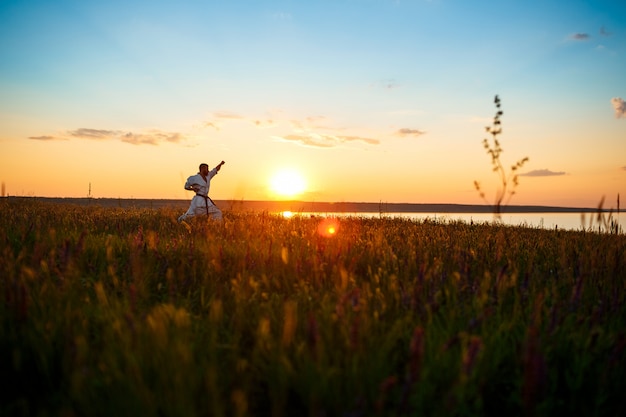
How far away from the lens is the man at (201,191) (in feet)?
40.1

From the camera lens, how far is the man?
1221 cm

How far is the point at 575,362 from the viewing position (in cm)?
214

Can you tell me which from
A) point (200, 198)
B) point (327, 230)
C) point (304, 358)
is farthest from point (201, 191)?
point (304, 358)

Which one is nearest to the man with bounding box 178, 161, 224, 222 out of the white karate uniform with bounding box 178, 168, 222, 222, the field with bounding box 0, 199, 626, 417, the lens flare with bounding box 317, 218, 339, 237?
the white karate uniform with bounding box 178, 168, 222, 222

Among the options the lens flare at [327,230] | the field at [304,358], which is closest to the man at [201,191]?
the lens flare at [327,230]

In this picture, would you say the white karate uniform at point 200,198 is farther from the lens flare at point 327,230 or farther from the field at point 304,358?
the field at point 304,358

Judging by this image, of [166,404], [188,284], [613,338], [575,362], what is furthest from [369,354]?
[188,284]

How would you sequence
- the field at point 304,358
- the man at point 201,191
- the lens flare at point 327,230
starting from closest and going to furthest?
the field at point 304,358 → the lens flare at point 327,230 → the man at point 201,191

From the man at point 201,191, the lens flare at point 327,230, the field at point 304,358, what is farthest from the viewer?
the man at point 201,191

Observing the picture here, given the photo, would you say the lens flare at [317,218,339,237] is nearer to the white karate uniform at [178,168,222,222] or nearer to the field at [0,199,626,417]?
the field at [0,199,626,417]

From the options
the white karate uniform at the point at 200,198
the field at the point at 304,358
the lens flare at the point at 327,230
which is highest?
the white karate uniform at the point at 200,198

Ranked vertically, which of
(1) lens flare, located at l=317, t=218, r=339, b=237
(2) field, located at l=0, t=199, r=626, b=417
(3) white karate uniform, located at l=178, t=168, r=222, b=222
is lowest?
(2) field, located at l=0, t=199, r=626, b=417

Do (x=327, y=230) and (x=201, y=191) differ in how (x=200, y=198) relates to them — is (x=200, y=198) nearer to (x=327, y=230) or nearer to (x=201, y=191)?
(x=201, y=191)

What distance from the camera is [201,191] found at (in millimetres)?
12352
